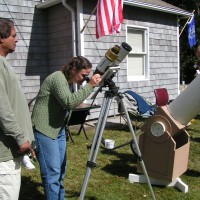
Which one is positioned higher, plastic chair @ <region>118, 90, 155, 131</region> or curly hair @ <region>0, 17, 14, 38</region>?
curly hair @ <region>0, 17, 14, 38</region>

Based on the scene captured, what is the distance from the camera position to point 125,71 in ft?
28.2

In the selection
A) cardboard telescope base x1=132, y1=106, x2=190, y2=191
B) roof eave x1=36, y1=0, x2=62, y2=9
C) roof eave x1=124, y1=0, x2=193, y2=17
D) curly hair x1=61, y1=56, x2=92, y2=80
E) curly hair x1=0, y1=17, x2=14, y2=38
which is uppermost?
roof eave x1=124, y1=0, x2=193, y2=17

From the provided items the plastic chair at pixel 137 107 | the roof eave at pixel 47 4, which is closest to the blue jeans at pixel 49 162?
the plastic chair at pixel 137 107

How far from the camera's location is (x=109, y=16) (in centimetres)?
693

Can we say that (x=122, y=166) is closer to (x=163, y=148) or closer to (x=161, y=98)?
(x=163, y=148)

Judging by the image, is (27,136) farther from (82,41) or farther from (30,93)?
(30,93)

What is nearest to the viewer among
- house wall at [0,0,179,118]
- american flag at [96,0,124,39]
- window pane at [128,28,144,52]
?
american flag at [96,0,124,39]

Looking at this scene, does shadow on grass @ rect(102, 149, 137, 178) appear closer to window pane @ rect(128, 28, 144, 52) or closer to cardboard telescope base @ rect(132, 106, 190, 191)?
cardboard telescope base @ rect(132, 106, 190, 191)

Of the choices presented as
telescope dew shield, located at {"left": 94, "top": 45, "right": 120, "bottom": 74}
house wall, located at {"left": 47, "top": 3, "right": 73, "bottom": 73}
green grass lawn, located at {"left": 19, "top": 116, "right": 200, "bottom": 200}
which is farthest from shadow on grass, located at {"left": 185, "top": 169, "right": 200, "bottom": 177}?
house wall, located at {"left": 47, "top": 3, "right": 73, "bottom": 73}

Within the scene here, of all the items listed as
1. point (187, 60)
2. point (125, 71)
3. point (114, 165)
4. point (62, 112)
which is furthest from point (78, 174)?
point (187, 60)

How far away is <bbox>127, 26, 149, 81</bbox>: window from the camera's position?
8828 millimetres

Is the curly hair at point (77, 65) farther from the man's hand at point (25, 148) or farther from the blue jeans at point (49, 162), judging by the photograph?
the man's hand at point (25, 148)

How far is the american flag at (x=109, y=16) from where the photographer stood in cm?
688

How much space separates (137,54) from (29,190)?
597 centimetres
